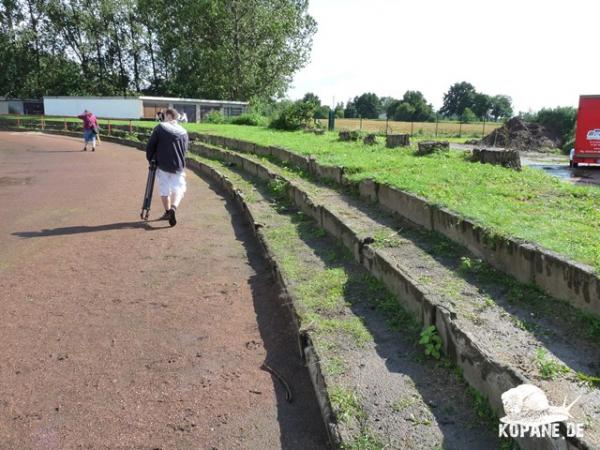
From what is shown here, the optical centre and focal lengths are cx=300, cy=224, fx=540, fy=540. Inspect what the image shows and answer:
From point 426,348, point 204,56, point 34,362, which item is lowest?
point 34,362

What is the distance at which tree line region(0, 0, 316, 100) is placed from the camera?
49719 mm

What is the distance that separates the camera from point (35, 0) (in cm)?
5591

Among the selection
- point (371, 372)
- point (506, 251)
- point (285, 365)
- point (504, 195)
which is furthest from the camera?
point (504, 195)

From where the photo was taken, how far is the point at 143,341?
15.2ft

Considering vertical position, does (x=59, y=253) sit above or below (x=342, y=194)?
below

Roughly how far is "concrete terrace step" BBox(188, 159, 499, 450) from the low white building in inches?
1591

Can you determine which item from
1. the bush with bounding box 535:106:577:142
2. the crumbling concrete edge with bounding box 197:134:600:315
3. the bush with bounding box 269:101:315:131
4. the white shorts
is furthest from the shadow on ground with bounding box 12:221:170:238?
the bush with bounding box 535:106:577:142

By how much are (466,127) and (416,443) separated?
5033 cm

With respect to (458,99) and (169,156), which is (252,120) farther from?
(458,99)

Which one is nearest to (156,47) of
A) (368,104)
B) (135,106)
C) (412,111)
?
(135,106)

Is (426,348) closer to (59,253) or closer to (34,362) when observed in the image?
(34,362)

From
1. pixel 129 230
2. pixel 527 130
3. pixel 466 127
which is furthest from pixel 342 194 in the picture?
pixel 466 127

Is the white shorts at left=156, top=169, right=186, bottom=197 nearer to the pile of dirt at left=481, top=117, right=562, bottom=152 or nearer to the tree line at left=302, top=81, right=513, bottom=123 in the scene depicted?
the pile of dirt at left=481, top=117, right=562, bottom=152

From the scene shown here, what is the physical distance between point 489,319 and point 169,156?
6201 mm
